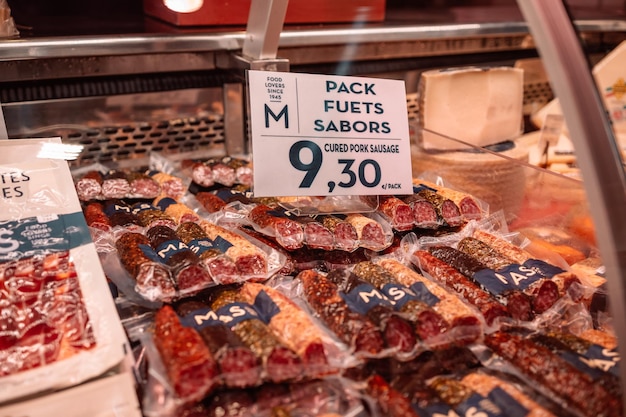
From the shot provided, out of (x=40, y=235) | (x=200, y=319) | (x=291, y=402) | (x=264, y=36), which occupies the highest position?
(x=264, y=36)

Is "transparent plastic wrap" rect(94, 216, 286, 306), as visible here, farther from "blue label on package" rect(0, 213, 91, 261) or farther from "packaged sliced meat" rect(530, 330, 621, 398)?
"packaged sliced meat" rect(530, 330, 621, 398)

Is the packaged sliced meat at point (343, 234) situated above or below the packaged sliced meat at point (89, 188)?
below

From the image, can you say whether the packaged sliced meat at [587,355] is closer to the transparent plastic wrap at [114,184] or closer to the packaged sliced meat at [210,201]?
the packaged sliced meat at [210,201]

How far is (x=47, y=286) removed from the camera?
4.72 ft

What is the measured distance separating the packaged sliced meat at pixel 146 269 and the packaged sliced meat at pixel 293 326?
21 centimetres

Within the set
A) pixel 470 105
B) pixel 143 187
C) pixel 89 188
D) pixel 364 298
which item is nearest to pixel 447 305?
pixel 364 298

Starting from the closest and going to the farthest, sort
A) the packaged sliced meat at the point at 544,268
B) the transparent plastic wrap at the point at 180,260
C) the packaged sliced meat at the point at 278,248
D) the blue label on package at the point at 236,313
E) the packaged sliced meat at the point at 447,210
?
the blue label on package at the point at 236,313 → the transparent plastic wrap at the point at 180,260 → the packaged sliced meat at the point at 544,268 → the packaged sliced meat at the point at 278,248 → the packaged sliced meat at the point at 447,210

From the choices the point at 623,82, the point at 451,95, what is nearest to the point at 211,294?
the point at 451,95

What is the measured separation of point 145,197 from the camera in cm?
218

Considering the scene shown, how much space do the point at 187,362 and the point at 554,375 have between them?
0.85m

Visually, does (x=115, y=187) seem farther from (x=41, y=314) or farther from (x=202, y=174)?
(x=41, y=314)

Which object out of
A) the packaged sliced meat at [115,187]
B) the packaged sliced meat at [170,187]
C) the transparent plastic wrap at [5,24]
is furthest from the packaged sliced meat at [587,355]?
the transparent plastic wrap at [5,24]

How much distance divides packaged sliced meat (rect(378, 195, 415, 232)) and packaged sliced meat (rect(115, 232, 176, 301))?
0.79 meters

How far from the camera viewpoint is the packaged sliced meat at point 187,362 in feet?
4.10
